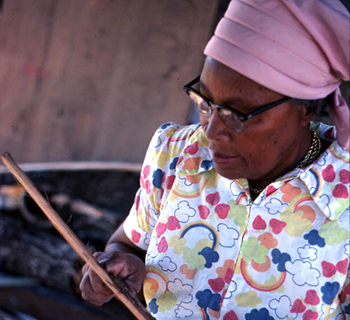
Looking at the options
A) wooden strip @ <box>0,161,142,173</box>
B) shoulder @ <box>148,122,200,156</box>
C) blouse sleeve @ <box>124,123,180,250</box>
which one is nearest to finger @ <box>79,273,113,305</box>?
blouse sleeve @ <box>124,123,180,250</box>

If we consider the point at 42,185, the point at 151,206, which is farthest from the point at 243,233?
the point at 42,185

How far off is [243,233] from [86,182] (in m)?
2.39

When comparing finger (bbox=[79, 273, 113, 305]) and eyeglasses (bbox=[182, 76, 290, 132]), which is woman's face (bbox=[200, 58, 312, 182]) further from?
finger (bbox=[79, 273, 113, 305])

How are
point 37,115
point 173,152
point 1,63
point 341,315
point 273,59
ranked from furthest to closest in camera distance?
point 37,115, point 1,63, point 173,152, point 341,315, point 273,59

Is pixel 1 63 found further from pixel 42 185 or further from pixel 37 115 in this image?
pixel 42 185

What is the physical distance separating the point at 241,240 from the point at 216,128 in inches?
14.2

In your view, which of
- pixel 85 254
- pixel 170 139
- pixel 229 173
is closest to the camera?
pixel 85 254

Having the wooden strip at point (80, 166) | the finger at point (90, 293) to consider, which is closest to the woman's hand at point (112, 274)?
the finger at point (90, 293)

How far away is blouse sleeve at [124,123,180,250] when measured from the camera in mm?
1863

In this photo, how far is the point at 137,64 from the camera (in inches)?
167

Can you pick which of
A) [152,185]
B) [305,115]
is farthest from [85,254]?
[305,115]

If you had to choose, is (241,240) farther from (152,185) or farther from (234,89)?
(234,89)

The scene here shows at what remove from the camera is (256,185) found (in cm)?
184

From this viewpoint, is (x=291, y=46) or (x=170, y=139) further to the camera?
(x=170, y=139)
